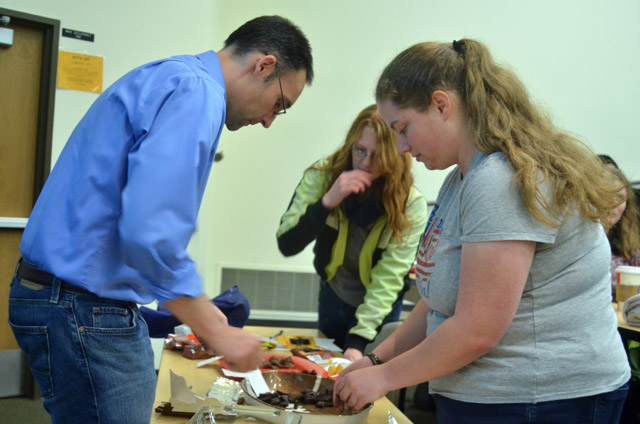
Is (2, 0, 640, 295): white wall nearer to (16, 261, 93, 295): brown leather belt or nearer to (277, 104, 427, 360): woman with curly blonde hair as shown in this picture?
(277, 104, 427, 360): woman with curly blonde hair

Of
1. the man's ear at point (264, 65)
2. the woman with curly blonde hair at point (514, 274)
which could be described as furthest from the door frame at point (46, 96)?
the woman with curly blonde hair at point (514, 274)

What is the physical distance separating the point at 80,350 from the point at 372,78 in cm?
431

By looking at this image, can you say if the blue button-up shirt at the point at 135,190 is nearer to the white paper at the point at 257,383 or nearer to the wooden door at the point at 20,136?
the white paper at the point at 257,383

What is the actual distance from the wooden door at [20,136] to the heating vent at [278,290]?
178 cm

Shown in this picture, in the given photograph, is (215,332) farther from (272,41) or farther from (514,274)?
(272,41)

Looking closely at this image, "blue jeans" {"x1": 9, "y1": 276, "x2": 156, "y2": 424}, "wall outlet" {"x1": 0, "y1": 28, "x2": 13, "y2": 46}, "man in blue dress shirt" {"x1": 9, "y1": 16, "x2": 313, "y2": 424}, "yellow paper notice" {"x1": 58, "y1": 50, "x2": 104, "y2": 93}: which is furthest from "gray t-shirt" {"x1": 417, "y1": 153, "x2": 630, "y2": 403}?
"wall outlet" {"x1": 0, "y1": 28, "x2": 13, "y2": 46}

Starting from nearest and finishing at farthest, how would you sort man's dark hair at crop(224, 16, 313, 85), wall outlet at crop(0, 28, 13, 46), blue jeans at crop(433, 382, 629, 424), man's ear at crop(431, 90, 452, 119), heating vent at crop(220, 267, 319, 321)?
1. blue jeans at crop(433, 382, 629, 424)
2. man's ear at crop(431, 90, 452, 119)
3. man's dark hair at crop(224, 16, 313, 85)
4. wall outlet at crop(0, 28, 13, 46)
5. heating vent at crop(220, 267, 319, 321)

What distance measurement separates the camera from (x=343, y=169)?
2203 millimetres

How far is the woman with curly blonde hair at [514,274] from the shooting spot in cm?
94

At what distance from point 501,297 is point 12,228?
10.4ft

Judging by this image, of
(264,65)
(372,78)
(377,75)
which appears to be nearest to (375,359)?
(264,65)

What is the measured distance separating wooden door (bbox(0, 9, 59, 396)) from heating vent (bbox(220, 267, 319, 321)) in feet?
5.84

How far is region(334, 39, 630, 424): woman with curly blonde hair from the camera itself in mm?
936

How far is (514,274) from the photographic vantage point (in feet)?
3.03
